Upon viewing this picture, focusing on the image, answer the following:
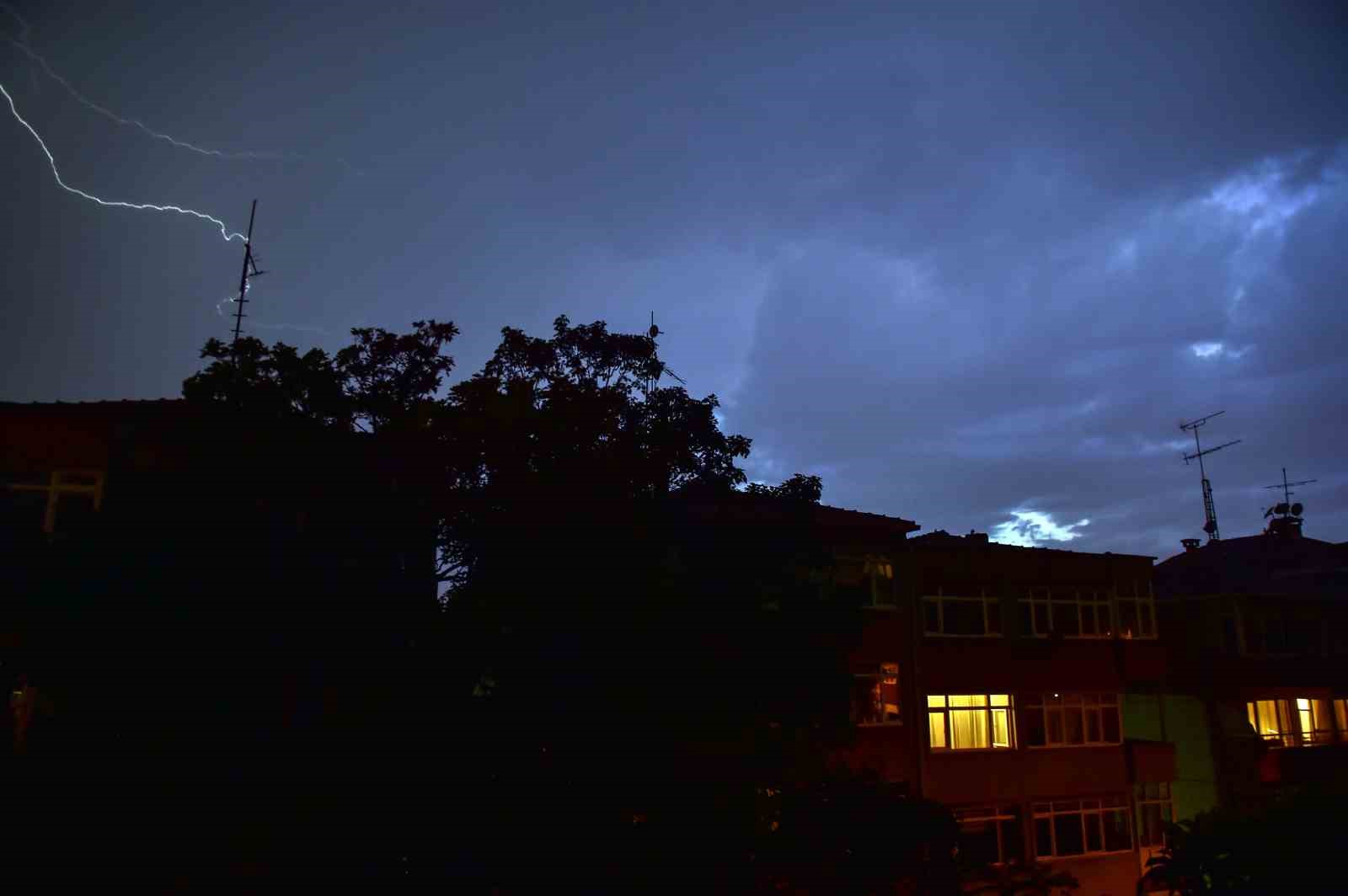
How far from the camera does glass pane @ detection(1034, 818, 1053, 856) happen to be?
2403cm

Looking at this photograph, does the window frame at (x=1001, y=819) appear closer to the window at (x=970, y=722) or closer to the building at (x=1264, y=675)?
the window at (x=970, y=722)

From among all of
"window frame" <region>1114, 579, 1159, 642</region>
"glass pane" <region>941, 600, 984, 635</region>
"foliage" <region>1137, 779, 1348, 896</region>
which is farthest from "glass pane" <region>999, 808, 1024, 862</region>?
"foliage" <region>1137, 779, 1348, 896</region>

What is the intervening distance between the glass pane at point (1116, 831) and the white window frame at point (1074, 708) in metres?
1.86

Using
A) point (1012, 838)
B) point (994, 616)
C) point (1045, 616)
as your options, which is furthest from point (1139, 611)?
point (1012, 838)

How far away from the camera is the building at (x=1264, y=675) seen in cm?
2769

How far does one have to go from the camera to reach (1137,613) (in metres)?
27.3

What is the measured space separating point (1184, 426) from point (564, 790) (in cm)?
4012

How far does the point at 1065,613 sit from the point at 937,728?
5601mm

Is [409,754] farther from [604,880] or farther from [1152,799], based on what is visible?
[1152,799]

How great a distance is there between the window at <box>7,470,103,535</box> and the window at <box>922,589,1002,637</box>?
1868 centimetres

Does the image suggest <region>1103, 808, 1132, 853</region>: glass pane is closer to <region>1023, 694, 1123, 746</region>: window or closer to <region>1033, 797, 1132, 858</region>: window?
<region>1033, 797, 1132, 858</region>: window

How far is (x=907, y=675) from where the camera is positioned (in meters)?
23.6

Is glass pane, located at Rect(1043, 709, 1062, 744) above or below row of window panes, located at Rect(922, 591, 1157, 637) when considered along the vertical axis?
below

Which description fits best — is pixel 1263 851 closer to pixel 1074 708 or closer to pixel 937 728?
pixel 937 728
